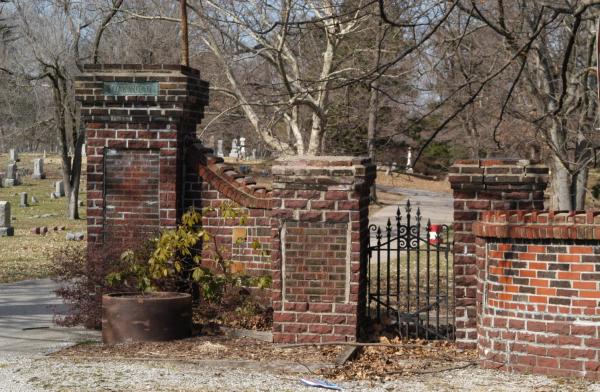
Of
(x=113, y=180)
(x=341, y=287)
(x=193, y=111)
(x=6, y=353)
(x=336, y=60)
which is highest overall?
(x=336, y=60)

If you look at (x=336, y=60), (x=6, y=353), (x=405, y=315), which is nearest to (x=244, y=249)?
(x=405, y=315)

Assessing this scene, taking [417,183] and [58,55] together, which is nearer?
[58,55]

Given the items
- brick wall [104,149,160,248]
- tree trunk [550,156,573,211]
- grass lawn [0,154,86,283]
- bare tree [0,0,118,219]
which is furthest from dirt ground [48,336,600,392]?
bare tree [0,0,118,219]

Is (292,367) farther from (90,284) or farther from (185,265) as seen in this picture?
(90,284)

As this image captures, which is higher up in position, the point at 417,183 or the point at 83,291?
the point at 417,183

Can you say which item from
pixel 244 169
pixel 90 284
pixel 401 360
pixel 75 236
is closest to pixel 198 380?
pixel 401 360

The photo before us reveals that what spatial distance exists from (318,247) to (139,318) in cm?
196

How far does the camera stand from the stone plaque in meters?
11.0

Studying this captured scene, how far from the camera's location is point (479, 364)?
895 centimetres

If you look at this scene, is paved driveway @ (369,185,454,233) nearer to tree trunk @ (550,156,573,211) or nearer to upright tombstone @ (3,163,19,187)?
tree trunk @ (550,156,573,211)

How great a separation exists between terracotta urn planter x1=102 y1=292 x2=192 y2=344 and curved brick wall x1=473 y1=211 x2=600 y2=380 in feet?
10.7

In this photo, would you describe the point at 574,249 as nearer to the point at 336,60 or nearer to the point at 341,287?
the point at 341,287

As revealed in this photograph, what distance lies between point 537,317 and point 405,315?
217 cm

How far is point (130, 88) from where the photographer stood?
11.1 metres
